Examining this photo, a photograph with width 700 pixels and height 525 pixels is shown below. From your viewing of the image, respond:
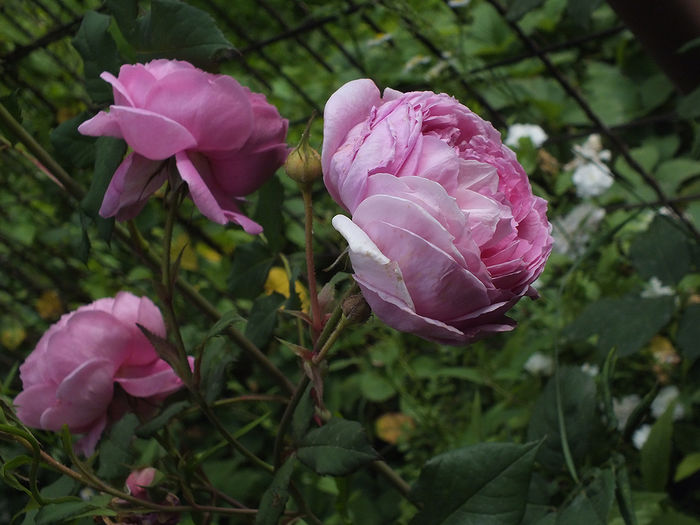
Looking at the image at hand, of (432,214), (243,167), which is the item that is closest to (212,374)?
(243,167)

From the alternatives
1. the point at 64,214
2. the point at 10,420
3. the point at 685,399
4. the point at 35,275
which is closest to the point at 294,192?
the point at 64,214

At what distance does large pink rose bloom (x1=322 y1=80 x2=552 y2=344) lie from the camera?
0.29 metres

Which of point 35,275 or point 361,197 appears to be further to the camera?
point 35,275

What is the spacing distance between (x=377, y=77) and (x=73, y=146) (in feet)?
3.20

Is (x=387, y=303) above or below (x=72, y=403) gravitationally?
above

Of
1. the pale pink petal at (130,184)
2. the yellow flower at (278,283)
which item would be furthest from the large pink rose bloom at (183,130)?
the yellow flower at (278,283)

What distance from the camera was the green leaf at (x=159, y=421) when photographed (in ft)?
1.49

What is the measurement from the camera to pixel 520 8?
0.72 metres

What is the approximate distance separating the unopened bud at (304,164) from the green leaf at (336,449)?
0.15m

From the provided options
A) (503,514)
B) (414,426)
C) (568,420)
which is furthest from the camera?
(414,426)

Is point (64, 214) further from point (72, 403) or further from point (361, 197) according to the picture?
point (361, 197)

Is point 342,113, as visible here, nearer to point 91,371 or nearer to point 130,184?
point 130,184

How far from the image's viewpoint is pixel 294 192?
1.17 meters

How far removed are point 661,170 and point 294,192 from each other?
85cm
